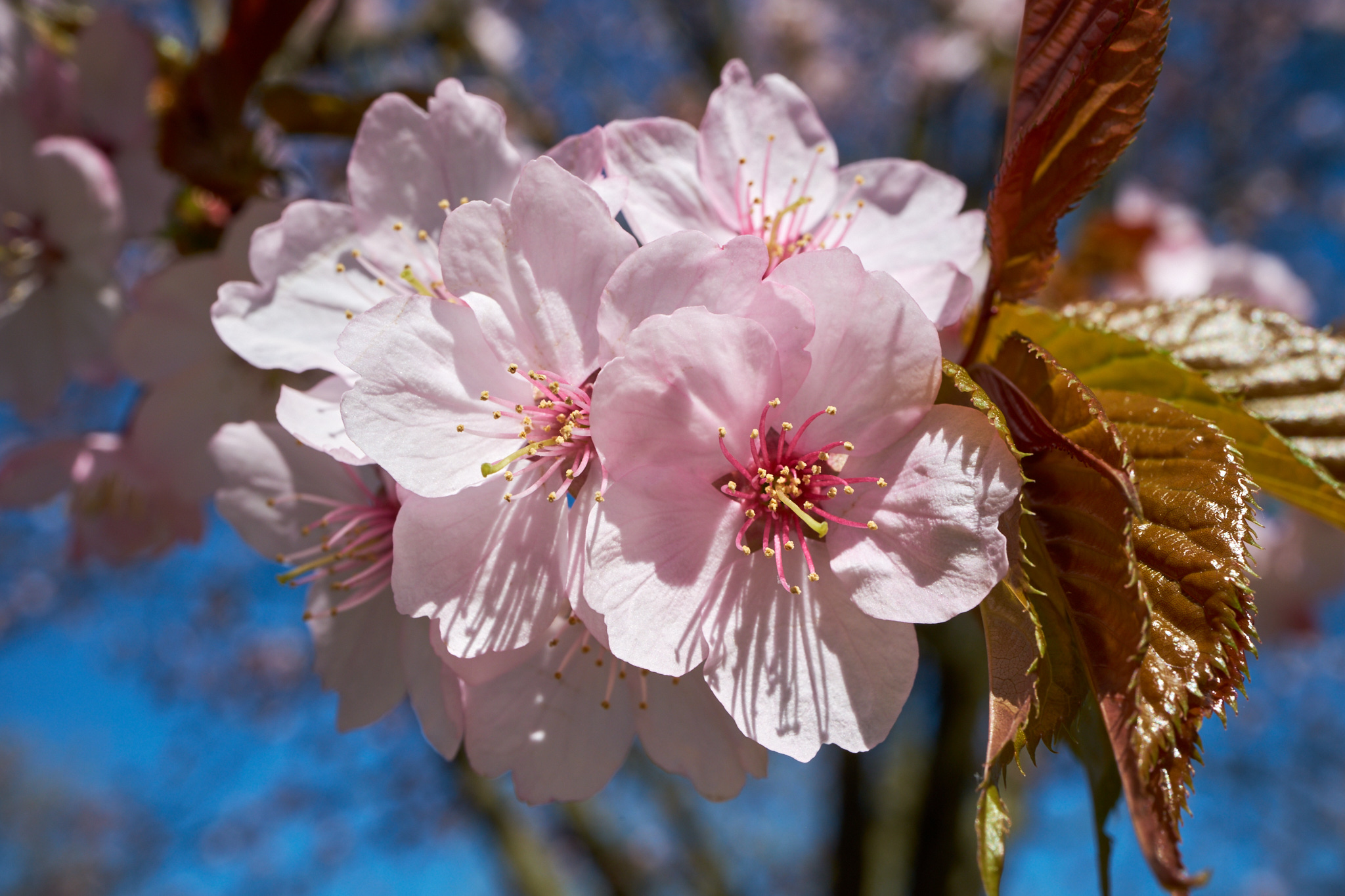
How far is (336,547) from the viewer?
0.91 metres

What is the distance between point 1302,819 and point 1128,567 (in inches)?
283

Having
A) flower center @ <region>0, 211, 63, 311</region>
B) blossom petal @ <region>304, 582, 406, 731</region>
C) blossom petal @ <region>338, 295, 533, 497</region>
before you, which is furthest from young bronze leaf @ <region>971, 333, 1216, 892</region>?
flower center @ <region>0, 211, 63, 311</region>

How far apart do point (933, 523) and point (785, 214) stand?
431 millimetres

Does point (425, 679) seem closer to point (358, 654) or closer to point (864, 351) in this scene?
point (358, 654)

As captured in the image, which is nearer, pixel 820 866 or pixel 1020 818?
pixel 1020 818

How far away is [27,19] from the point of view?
49.6 inches

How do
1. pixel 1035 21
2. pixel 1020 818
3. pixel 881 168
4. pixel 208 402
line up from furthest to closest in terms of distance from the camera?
1. pixel 1020 818
2. pixel 208 402
3. pixel 881 168
4. pixel 1035 21

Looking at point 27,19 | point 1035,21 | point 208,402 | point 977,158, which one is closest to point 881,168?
point 1035,21

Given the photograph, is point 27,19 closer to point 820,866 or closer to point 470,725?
point 470,725

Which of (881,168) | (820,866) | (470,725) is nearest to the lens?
(470,725)

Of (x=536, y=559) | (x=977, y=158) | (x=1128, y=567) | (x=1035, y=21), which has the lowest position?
(x=977, y=158)

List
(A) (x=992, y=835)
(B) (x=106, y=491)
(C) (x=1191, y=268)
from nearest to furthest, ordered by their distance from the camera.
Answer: (A) (x=992, y=835) → (B) (x=106, y=491) → (C) (x=1191, y=268)

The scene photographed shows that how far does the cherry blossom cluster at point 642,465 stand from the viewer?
2.04 feet

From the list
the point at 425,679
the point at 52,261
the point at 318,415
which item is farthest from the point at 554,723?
the point at 52,261
